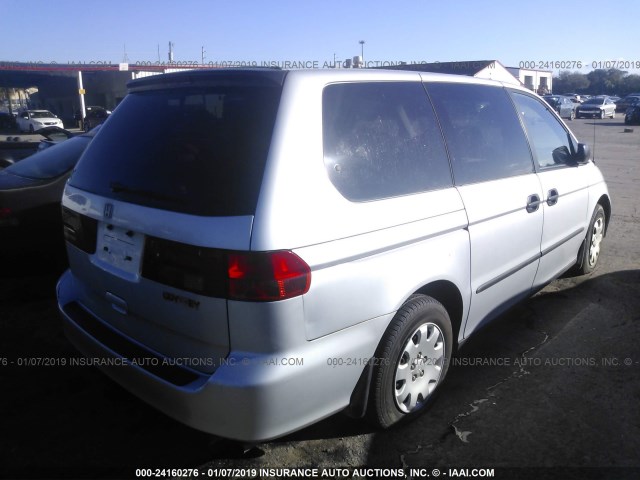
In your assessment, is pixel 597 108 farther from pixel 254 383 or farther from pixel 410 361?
pixel 254 383

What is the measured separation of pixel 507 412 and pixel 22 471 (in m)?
2.55

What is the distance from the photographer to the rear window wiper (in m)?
2.21

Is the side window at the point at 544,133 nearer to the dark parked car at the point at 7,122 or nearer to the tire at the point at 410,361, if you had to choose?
the tire at the point at 410,361

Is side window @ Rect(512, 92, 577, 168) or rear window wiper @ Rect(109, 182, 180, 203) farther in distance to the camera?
side window @ Rect(512, 92, 577, 168)

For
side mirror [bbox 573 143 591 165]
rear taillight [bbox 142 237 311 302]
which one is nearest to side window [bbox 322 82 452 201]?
rear taillight [bbox 142 237 311 302]

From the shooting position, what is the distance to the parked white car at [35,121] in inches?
1312

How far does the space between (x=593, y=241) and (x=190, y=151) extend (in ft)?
14.0

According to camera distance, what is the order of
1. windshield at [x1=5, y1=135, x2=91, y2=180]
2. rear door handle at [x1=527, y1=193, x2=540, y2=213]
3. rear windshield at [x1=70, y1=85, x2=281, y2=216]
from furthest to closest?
windshield at [x1=5, y1=135, x2=91, y2=180], rear door handle at [x1=527, y1=193, x2=540, y2=213], rear windshield at [x1=70, y1=85, x2=281, y2=216]

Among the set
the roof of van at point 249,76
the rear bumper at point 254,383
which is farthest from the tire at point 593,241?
the rear bumper at point 254,383

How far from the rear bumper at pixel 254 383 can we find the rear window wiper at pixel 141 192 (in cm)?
71

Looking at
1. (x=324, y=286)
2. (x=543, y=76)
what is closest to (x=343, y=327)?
(x=324, y=286)

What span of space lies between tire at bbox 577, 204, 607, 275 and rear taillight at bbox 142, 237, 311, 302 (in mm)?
3783

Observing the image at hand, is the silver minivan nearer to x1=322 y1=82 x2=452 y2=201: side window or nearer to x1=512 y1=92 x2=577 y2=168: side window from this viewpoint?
x1=322 y1=82 x2=452 y2=201: side window

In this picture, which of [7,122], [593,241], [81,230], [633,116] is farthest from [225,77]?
[7,122]
